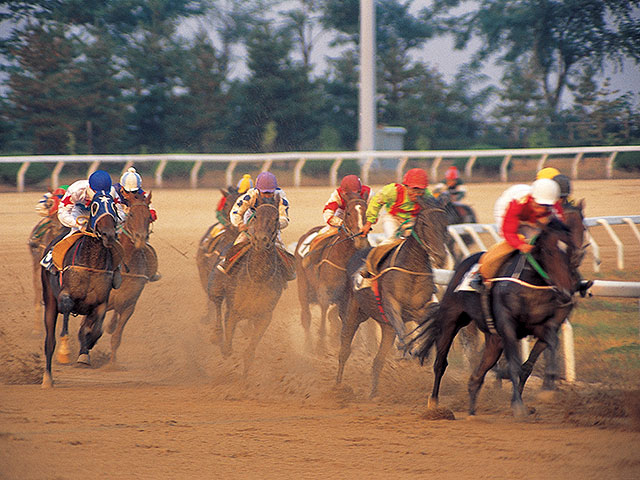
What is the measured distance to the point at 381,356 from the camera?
6.96 metres

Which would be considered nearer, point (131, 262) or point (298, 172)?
point (131, 262)

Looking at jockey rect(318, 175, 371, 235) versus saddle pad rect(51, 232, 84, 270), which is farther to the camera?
jockey rect(318, 175, 371, 235)

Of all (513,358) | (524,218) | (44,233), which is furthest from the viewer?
(44,233)

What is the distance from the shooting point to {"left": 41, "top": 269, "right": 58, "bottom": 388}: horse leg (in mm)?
7090

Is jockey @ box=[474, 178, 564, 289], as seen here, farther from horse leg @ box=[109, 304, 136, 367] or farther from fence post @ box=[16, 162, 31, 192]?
fence post @ box=[16, 162, 31, 192]

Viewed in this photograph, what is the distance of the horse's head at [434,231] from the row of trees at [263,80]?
12043 millimetres

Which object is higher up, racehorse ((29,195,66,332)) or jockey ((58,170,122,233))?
jockey ((58,170,122,233))

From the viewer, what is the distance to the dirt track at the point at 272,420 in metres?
4.39

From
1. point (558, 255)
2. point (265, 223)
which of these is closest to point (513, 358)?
point (558, 255)

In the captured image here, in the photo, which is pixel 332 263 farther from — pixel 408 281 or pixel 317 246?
pixel 408 281

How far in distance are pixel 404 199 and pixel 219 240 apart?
3107mm

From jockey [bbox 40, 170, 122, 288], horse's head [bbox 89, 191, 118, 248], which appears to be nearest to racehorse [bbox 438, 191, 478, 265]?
horse's head [bbox 89, 191, 118, 248]

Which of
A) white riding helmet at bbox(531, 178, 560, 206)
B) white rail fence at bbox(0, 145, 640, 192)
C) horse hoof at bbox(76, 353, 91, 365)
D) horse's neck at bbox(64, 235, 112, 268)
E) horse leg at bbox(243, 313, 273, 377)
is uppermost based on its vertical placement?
white rail fence at bbox(0, 145, 640, 192)

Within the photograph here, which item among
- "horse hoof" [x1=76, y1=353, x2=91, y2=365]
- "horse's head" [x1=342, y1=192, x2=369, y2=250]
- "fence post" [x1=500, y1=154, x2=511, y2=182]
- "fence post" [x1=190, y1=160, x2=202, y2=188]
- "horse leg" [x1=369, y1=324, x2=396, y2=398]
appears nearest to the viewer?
"horse leg" [x1=369, y1=324, x2=396, y2=398]
